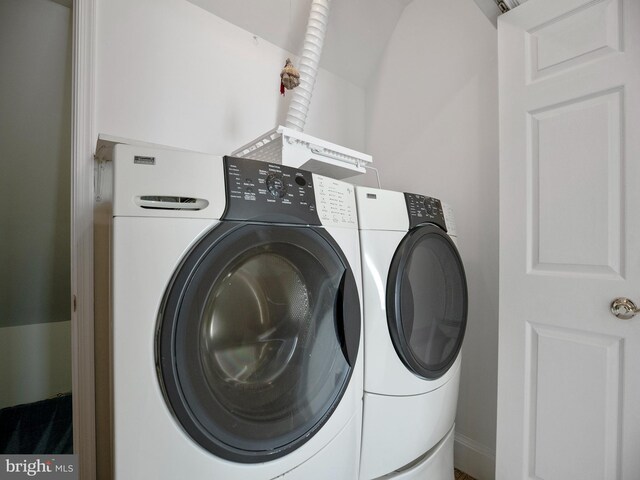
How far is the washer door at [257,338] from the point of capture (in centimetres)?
63

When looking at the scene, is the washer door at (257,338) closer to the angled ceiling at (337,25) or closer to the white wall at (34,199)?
the angled ceiling at (337,25)

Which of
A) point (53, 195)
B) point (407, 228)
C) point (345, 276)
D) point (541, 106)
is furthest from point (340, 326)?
point (53, 195)

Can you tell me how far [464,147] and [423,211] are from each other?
0.75 meters

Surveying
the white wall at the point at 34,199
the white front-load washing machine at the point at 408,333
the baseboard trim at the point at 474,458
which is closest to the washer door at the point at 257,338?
the white front-load washing machine at the point at 408,333

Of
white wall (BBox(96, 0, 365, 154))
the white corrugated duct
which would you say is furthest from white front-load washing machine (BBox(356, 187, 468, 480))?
white wall (BBox(96, 0, 365, 154))

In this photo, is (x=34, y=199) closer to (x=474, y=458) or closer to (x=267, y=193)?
(x=267, y=193)

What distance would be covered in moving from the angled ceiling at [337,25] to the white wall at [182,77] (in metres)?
0.06

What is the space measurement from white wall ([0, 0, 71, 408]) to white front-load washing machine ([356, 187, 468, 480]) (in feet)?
5.75

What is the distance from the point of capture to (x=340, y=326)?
0.88 m

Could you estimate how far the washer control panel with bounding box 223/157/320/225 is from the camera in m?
0.72

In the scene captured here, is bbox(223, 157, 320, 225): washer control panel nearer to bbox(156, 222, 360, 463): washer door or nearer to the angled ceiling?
bbox(156, 222, 360, 463): washer door

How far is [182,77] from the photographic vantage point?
143 cm

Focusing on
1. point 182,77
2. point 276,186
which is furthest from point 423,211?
point 182,77

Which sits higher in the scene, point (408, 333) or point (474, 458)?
point (408, 333)
